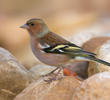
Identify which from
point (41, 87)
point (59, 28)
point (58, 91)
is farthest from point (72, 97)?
point (59, 28)

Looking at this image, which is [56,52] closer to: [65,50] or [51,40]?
[65,50]

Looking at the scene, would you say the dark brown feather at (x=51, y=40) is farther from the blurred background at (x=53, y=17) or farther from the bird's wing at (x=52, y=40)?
the blurred background at (x=53, y=17)

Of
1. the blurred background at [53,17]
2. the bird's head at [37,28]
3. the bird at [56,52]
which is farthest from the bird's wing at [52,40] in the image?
the blurred background at [53,17]

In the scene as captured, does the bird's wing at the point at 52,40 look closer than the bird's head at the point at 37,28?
Yes

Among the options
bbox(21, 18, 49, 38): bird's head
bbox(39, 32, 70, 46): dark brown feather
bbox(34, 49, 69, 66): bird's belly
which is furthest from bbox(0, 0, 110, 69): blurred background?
bbox(34, 49, 69, 66): bird's belly

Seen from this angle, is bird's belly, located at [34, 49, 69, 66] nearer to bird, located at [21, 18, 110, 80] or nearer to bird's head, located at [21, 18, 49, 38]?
bird, located at [21, 18, 110, 80]

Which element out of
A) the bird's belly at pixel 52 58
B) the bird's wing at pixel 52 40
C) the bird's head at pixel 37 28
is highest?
the bird's head at pixel 37 28

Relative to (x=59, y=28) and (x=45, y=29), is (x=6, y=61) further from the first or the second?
(x=59, y=28)
